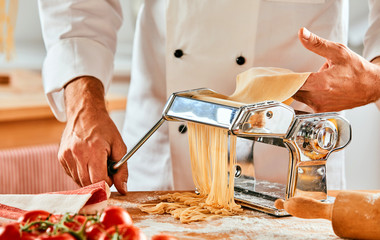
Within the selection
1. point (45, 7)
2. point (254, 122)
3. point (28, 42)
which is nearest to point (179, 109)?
point (254, 122)

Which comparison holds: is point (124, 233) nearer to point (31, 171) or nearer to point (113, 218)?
point (113, 218)

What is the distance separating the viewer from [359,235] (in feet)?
3.18

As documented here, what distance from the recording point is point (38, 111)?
2586 mm

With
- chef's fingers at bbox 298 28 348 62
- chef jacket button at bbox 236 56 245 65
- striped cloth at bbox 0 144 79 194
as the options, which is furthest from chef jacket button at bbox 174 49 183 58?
striped cloth at bbox 0 144 79 194

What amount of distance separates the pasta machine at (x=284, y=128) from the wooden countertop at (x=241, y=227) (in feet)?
0.15

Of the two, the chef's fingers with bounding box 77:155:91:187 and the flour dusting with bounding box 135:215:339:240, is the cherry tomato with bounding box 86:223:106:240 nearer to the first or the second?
the flour dusting with bounding box 135:215:339:240

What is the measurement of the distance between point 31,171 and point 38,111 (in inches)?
16.7

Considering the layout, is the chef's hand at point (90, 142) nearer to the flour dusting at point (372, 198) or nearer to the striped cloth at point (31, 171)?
the flour dusting at point (372, 198)

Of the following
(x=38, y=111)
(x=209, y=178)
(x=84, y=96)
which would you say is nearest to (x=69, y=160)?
(x=84, y=96)

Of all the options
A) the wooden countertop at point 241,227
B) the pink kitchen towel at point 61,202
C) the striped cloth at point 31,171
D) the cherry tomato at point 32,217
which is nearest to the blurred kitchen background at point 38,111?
the striped cloth at point 31,171

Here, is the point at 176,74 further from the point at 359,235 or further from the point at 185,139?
the point at 359,235

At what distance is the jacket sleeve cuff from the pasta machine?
1.00 feet

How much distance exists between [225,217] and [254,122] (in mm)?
209

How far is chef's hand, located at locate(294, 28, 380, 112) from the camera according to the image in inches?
45.8
